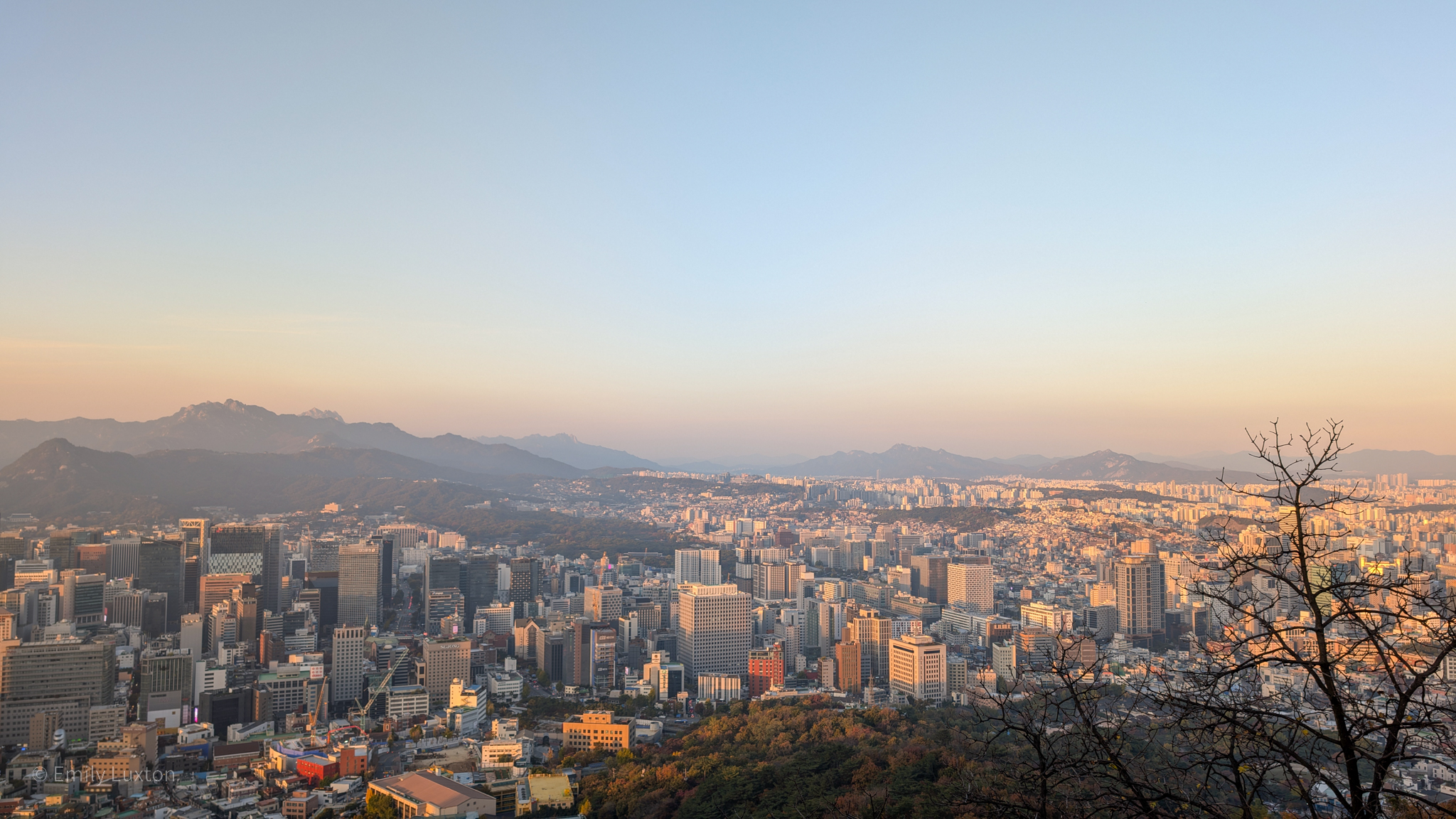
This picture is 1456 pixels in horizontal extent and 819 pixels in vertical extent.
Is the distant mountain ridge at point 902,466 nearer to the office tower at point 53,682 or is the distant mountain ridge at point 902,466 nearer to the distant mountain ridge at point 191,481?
the distant mountain ridge at point 191,481

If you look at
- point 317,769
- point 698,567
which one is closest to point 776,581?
point 698,567

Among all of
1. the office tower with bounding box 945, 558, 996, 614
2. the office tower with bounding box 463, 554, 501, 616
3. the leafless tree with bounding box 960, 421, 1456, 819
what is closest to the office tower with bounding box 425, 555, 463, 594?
the office tower with bounding box 463, 554, 501, 616

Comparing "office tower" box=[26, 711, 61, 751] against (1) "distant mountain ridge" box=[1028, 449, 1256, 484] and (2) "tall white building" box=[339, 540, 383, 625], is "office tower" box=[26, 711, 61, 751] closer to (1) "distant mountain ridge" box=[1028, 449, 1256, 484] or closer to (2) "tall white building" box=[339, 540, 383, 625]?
(2) "tall white building" box=[339, 540, 383, 625]

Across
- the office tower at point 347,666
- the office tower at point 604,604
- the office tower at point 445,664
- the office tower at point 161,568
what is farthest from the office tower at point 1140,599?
the office tower at point 161,568

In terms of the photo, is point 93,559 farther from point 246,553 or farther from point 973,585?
point 973,585

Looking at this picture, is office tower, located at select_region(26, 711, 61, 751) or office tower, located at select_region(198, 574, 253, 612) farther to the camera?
office tower, located at select_region(198, 574, 253, 612)
